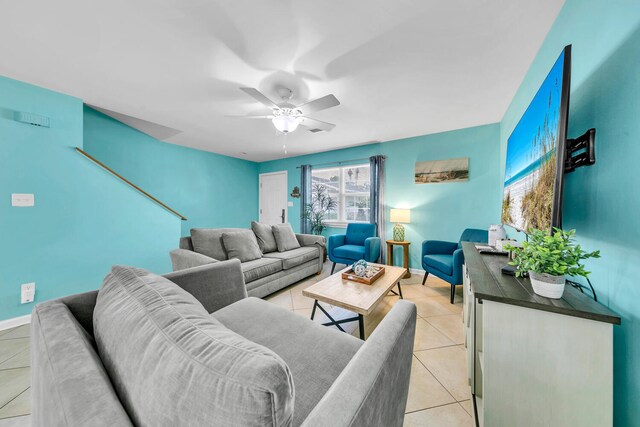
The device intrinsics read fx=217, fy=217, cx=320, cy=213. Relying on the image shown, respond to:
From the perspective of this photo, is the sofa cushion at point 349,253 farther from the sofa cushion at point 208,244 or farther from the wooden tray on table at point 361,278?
the sofa cushion at point 208,244

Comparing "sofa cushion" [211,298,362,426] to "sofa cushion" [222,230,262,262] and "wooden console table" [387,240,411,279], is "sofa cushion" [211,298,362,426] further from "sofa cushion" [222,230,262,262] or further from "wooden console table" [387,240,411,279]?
"wooden console table" [387,240,411,279]

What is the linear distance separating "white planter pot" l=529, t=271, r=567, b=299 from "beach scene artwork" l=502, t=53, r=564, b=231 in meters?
0.26

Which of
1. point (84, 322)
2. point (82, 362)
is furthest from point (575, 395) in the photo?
point (84, 322)

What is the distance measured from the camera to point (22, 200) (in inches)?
81.3

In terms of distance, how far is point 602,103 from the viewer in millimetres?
928

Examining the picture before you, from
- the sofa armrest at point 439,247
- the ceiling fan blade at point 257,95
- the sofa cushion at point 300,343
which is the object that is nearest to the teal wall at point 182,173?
the ceiling fan blade at point 257,95

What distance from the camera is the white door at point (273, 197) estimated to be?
537 cm

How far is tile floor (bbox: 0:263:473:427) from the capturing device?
1.20 meters

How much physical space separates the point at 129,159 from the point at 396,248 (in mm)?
4665

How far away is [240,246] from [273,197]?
2923 mm

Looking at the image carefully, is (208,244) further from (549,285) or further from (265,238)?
(549,285)

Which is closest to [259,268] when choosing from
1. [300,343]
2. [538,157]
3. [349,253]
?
[349,253]

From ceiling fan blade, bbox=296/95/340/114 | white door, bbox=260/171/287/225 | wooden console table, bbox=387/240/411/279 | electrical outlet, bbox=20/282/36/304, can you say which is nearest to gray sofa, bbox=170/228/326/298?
electrical outlet, bbox=20/282/36/304

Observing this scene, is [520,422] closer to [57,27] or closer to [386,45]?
[386,45]
